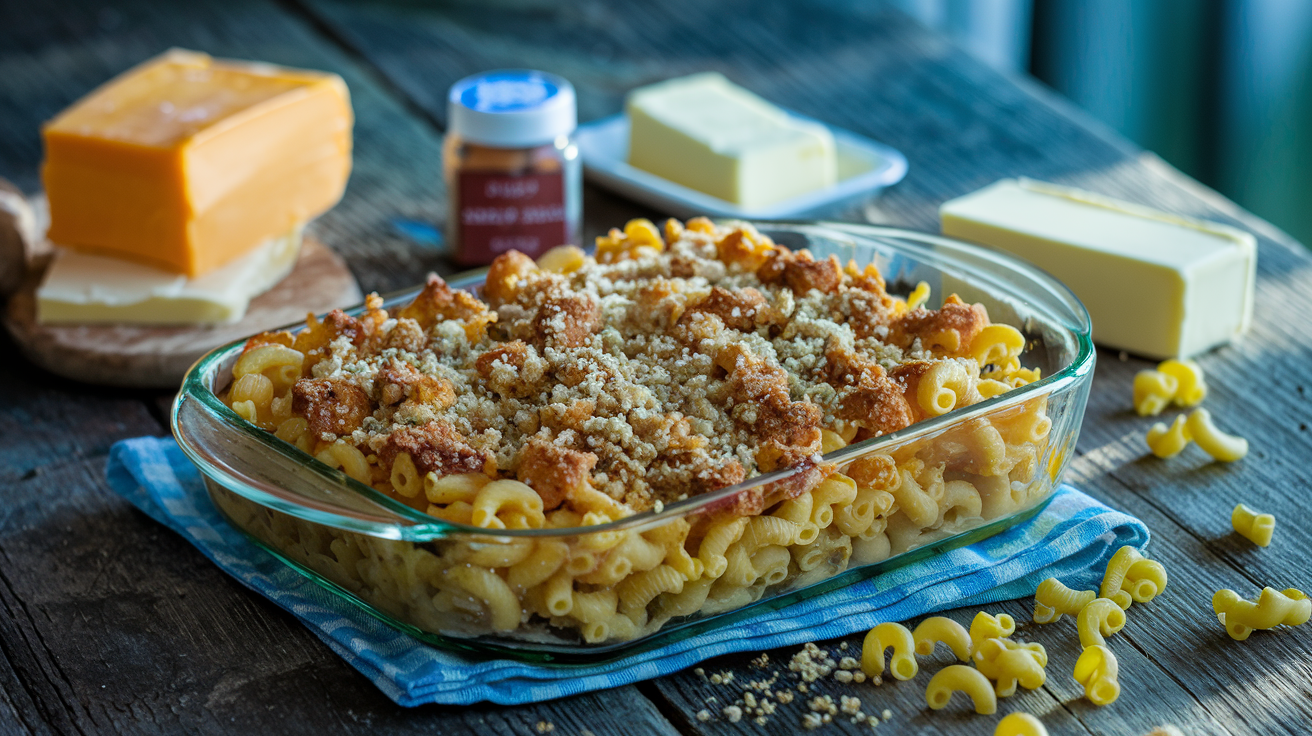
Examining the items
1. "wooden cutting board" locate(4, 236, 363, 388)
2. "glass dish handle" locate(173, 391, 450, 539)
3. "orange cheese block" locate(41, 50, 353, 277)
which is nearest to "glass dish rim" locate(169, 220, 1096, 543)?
"glass dish handle" locate(173, 391, 450, 539)

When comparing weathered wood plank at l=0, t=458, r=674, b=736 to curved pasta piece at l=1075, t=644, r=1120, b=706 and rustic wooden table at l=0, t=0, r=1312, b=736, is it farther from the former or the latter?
curved pasta piece at l=1075, t=644, r=1120, b=706

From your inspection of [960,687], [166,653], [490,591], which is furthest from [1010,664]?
[166,653]

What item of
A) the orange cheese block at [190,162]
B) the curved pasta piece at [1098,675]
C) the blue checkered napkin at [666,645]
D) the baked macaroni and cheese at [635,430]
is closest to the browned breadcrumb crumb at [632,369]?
the baked macaroni and cheese at [635,430]

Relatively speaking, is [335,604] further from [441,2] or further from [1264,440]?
[441,2]

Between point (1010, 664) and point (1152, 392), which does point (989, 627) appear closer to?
point (1010, 664)

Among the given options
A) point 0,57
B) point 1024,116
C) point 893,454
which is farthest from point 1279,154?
point 0,57

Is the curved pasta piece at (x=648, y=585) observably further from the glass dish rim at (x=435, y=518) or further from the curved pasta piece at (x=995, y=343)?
the curved pasta piece at (x=995, y=343)
